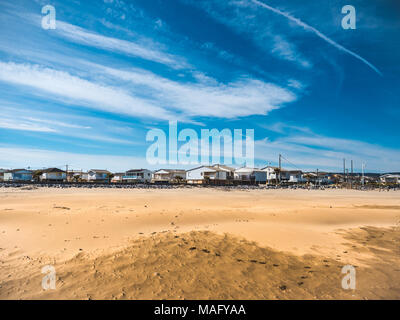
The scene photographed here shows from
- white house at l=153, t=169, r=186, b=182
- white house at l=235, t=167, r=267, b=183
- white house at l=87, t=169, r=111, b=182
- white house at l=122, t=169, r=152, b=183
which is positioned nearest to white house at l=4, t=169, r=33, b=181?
white house at l=87, t=169, r=111, b=182

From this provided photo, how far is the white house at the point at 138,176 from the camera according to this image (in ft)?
308

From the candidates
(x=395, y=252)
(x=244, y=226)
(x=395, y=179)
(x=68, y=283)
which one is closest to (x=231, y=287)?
(x=68, y=283)

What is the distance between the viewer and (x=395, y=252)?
26.5ft

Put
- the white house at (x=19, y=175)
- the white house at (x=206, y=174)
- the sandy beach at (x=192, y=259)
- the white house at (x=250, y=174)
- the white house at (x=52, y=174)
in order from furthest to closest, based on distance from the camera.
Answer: the white house at (x=19, y=175), the white house at (x=52, y=174), the white house at (x=250, y=174), the white house at (x=206, y=174), the sandy beach at (x=192, y=259)

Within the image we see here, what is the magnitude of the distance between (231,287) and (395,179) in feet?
497

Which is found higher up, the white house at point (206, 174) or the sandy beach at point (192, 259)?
the white house at point (206, 174)

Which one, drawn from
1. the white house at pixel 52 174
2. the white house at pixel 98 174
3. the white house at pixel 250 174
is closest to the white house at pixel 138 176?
the white house at pixel 98 174

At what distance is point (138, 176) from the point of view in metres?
95.2

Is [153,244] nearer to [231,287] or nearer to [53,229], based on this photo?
[231,287]

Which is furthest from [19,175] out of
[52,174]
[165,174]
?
[165,174]

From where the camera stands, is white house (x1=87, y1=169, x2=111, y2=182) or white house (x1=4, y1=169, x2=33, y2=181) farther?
white house (x1=87, y1=169, x2=111, y2=182)

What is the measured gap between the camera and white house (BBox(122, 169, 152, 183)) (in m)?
93.8

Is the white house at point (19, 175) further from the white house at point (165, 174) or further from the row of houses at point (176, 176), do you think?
the white house at point (165, 174)

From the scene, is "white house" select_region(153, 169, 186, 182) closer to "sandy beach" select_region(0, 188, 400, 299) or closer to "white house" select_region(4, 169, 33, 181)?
"white house" select_region(4, 169, 33, 181)
